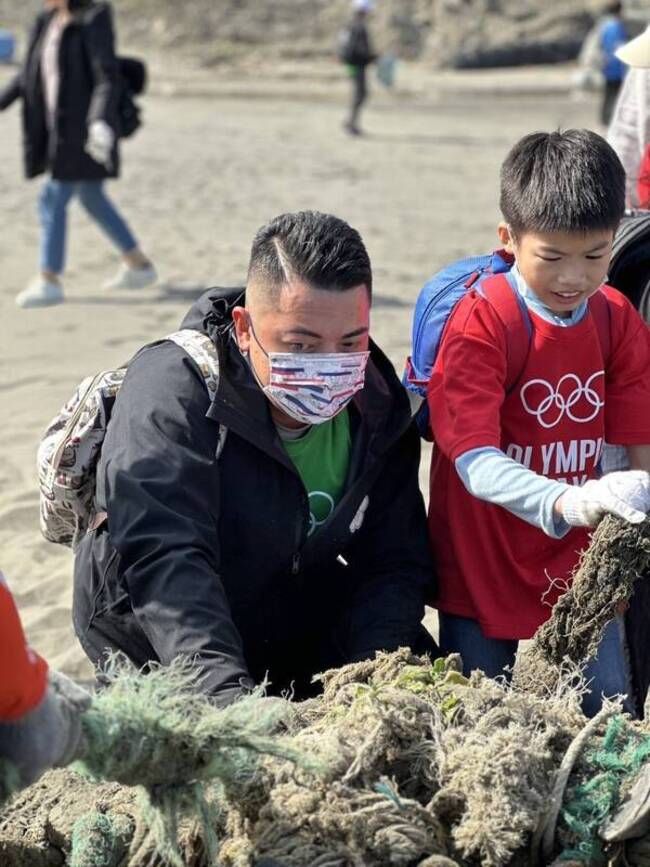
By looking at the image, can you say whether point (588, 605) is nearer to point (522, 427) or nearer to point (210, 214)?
point (522, 427)

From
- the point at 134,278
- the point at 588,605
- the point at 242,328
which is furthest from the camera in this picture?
the point at 134,278

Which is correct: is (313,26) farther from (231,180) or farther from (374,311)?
(374,311)

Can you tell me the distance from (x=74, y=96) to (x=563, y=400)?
581 centimetres

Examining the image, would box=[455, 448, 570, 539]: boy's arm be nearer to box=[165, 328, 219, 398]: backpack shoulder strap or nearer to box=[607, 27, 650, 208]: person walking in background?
box=[165, 328, 219, 398]: backpack shoulder strap

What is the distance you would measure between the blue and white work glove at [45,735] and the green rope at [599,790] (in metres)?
0.83

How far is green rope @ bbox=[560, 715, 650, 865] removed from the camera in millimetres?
2469

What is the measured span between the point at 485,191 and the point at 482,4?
20.7 meters

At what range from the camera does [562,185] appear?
3135 millimetres

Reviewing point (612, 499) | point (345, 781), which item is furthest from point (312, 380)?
point (345, 781)

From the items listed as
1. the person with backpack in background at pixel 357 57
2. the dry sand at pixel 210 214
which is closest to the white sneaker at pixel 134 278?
the dry sand at pixel 210 214

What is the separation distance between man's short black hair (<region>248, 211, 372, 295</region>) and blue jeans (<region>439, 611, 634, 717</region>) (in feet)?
2.66

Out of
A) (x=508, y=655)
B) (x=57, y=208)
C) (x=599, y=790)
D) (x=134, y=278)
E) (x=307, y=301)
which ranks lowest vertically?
(x=134, y=278)

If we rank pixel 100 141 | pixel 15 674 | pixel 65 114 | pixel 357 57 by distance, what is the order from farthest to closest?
pixel 357 57, pixel 65 114, pixel 100 141, pixel 15 674

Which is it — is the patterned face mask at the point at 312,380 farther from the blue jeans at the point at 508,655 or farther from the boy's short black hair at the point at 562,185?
the blue jeans at the point at 508,655
